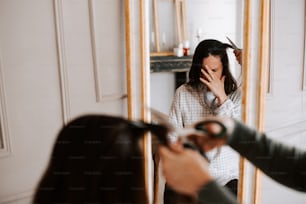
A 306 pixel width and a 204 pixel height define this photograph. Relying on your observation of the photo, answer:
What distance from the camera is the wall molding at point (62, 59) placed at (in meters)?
0.86

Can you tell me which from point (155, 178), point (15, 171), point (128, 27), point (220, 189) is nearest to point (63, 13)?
point (128, 27)

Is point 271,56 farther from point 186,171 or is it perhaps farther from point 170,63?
point 186,171

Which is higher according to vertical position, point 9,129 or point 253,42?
point 253,42

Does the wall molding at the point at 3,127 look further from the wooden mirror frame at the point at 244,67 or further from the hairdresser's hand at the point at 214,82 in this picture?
the hairdresser's hand at the point at 214,82

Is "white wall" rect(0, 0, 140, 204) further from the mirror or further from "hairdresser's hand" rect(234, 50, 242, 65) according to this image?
"hairdresser's hand" rect(234, 50, 242, 65)

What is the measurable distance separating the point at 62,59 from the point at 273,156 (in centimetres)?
57

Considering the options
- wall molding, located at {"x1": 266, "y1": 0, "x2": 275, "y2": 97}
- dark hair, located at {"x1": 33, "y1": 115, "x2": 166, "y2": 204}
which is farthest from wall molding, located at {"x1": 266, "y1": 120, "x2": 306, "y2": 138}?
dark hair, located at {"x1": 33, "y1": 115, "x2": 166, "y2": 204}

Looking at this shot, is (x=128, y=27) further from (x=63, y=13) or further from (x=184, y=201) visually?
(x=184, y=201)

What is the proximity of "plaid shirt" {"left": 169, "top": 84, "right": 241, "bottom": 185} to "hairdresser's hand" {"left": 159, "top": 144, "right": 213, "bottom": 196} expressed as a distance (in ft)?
1.58

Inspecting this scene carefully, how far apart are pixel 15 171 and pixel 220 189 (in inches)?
23.9

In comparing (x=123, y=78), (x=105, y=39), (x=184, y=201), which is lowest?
(x=184, y=201)

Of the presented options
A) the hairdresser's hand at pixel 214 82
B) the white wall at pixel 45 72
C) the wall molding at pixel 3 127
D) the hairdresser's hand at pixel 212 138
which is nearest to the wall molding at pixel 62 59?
the white wall at pixel 45 72

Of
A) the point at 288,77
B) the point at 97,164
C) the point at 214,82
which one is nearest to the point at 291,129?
the point at 288,77

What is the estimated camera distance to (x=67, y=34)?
0.89 metres
